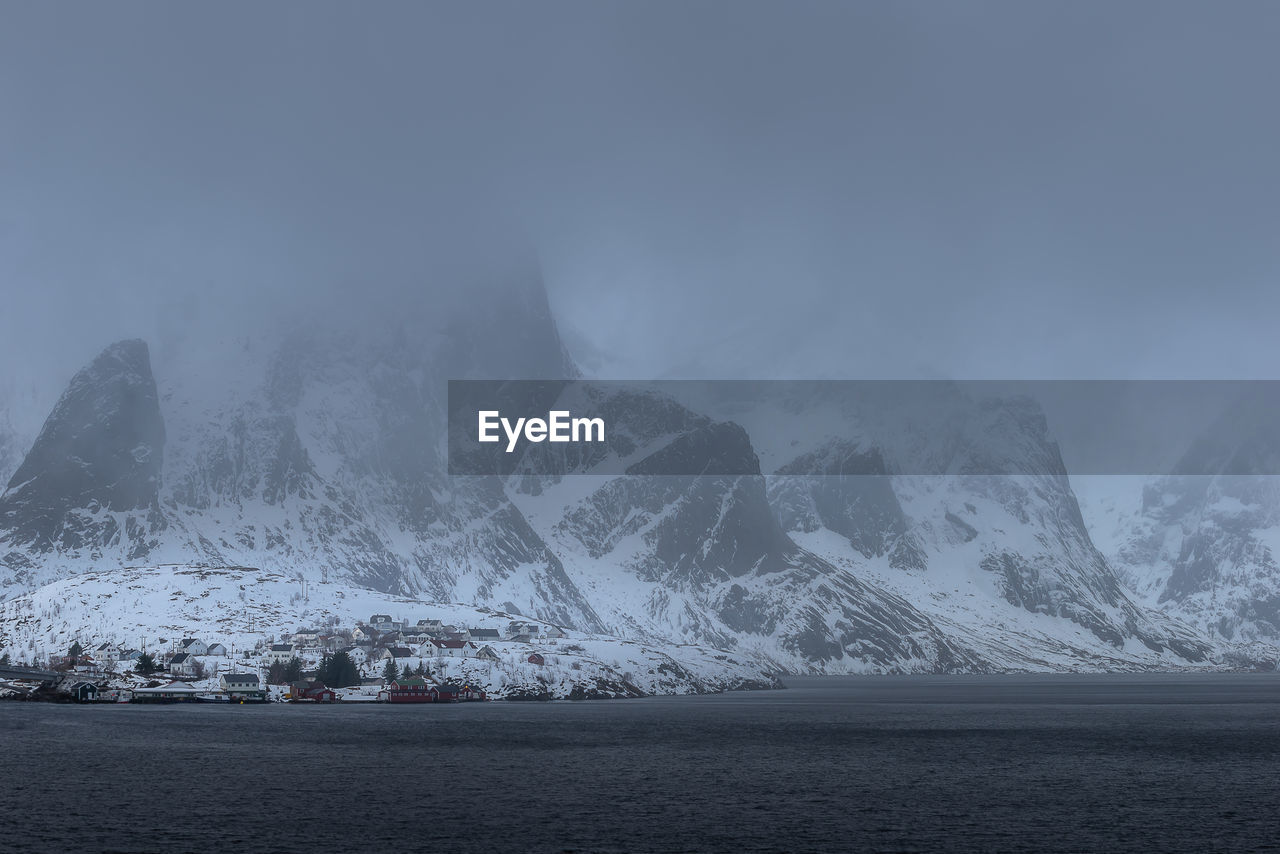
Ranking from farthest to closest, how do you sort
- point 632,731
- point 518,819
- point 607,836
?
1. point 632,731
2. point 518,819
3. point 607,836

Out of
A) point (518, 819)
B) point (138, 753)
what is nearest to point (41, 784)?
point (138, 753)

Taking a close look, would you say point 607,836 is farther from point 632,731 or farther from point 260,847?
point 632,731

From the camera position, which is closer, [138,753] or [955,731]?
[138,753]

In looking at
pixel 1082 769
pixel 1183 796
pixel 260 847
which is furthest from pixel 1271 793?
pixel 260 847

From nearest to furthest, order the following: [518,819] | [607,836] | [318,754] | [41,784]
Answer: [607,836]
[518,819]
[41,784]
[318,754]

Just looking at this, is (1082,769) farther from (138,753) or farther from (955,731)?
(138,753)

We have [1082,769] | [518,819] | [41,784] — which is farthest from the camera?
[1082,769]
